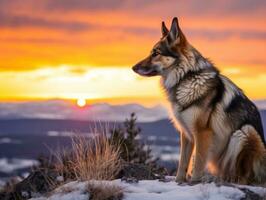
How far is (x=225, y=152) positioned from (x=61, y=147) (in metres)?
3.33

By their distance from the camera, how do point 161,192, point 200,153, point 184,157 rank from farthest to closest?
point 184,157 < point 200,153 < point 161,192

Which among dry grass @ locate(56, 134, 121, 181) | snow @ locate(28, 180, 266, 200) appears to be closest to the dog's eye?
dry grass @ locate(56, 134, 121, 181)

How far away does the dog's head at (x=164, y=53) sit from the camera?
9.88 metres

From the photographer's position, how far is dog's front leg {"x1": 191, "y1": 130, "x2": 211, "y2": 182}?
9484 millimetres

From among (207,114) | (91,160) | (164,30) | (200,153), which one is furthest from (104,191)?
(164,30)

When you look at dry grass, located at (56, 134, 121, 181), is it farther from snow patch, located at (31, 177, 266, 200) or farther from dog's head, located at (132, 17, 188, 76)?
dog's head, located at (132, 17, 188, 76)

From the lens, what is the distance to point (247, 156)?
31.9 feet

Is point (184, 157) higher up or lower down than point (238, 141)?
lower down

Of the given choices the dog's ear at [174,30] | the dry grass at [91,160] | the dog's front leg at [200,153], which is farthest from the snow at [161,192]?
the dog's ear at [174,30]

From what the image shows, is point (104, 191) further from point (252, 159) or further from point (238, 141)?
point (252, 159)

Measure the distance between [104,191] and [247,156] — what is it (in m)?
2.68

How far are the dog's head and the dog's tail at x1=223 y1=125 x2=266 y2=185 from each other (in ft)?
5.40

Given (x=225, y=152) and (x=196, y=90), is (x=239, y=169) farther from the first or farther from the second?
(x=196, y=90)

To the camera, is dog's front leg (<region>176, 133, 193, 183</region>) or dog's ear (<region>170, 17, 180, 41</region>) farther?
dog's front leg (<region>176, 133, 193, 183</region>)
